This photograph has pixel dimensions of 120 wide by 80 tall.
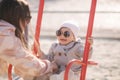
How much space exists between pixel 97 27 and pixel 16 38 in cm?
572

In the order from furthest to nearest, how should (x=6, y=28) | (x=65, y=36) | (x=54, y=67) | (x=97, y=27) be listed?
(x=97, y=27), (x=65, y=36), (x=54, y=67), (x=6, y=28)

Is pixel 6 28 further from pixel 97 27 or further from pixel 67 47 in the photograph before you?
pixel 97 27

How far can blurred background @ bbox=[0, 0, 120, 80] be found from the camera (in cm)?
615

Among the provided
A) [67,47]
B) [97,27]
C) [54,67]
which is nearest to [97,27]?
[97,27]

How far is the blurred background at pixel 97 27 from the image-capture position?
615 cm

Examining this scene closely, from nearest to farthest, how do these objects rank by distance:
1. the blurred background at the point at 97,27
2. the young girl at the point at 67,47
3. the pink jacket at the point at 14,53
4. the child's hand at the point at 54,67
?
the pink jacket at the point at 14,53
the child's hand at the point at 54,67
the young girl at the point at 67,47
the blurred background at the point at 97,27

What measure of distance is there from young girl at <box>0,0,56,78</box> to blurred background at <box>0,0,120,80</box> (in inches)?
106

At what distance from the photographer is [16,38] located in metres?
3.07

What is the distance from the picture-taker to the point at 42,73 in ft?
10.6

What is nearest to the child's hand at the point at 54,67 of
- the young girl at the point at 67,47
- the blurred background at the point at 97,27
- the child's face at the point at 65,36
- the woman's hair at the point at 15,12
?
the young girl at the point at 67,47

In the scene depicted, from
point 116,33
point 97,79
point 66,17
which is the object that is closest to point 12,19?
point 97,79

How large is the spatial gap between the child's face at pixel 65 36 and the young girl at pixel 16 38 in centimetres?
65

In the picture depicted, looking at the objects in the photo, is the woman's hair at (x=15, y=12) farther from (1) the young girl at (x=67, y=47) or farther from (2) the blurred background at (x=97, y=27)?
(2) the blurred background at (x=97, y=27)

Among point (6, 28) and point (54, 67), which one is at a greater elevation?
point (6, 28)
